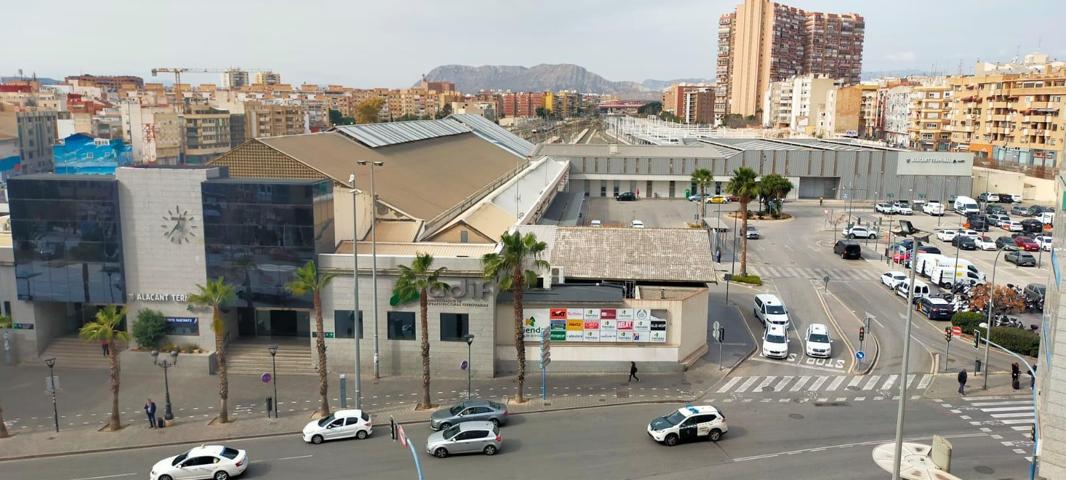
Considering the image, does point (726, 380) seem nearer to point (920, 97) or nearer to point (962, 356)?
point (962, 356)

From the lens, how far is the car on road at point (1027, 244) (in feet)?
226

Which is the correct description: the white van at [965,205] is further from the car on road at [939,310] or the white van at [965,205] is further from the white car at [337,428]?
the white car at [337,428]

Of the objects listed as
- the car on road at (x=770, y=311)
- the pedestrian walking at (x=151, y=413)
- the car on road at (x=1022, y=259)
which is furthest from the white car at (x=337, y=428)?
the car on road at (x=1022, y=259)

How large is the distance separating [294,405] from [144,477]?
25.8 ft

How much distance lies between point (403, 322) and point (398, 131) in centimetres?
4800

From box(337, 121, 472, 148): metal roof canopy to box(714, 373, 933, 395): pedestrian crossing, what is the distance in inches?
1653

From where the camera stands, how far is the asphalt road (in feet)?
88.5

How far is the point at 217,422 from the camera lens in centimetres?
3241

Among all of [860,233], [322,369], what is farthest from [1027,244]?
[322,369]

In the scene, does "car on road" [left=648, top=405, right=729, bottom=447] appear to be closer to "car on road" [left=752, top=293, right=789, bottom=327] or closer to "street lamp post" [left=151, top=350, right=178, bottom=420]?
"car on road" [left=752, top=293, right=789, bottom=327]

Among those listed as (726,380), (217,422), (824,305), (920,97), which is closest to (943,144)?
(920,97)

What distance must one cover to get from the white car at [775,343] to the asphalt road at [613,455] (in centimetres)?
810

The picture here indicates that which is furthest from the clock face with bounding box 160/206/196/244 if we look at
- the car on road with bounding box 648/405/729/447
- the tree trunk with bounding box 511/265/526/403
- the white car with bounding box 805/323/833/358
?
the white car with bounding box 805/323/833/358

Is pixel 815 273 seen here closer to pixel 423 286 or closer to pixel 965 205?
pixel 423 286
